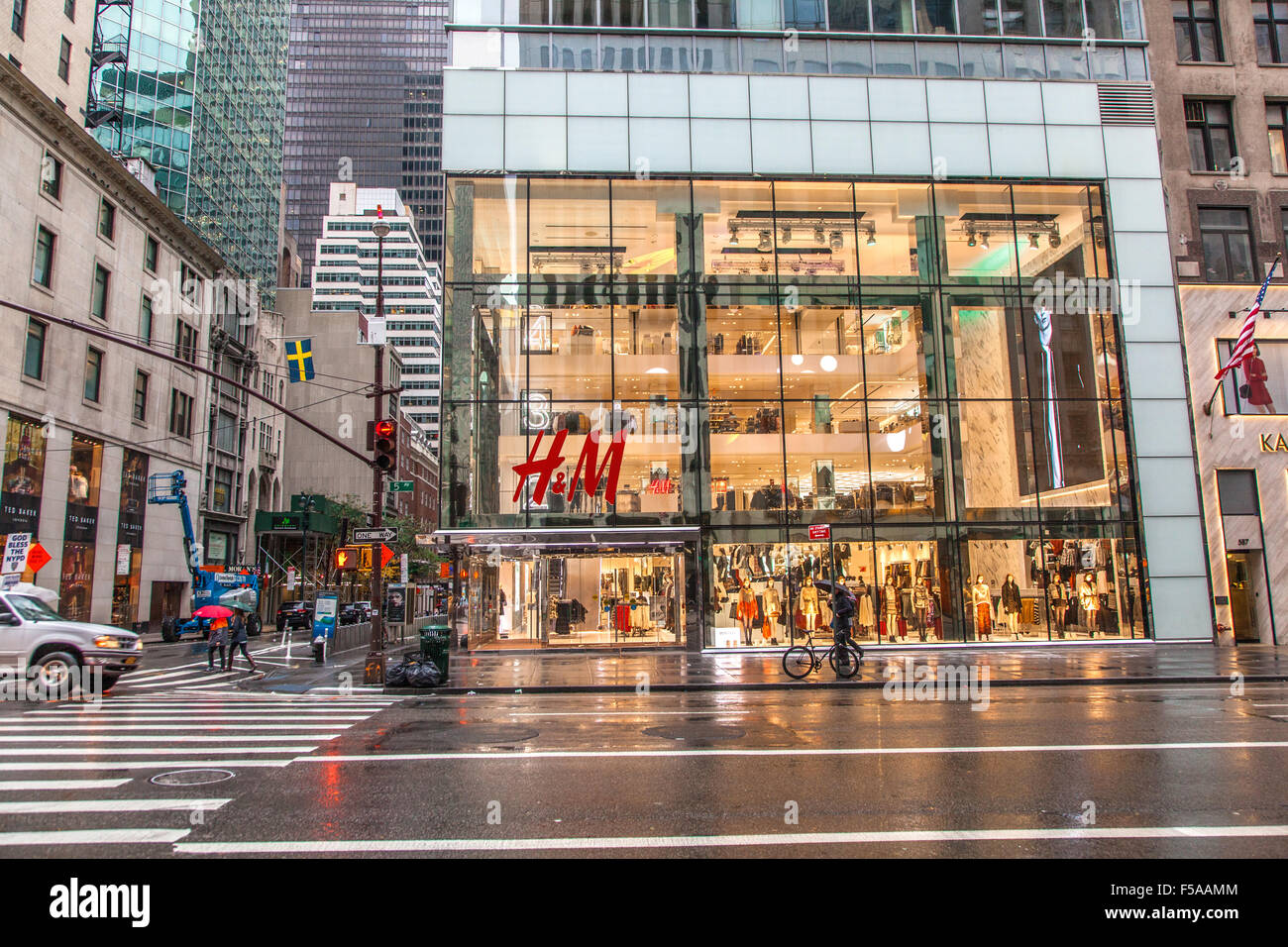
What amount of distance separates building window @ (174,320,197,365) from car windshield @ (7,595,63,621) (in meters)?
28.2

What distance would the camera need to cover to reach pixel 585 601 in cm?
2616

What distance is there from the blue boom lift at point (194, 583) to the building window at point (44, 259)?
966 centimetres

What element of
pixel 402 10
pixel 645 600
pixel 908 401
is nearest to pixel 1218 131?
pixel 908 401

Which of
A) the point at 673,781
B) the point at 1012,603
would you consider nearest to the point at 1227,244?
the point at 1012,603

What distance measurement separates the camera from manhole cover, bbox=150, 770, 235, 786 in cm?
828

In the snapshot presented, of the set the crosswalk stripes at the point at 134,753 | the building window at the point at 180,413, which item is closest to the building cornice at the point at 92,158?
the building window at the point at 180,413

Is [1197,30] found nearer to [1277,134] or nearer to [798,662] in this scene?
[1277,134]

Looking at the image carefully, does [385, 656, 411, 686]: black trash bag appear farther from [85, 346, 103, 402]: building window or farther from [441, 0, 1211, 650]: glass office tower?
[85, 346, 103, 402]: building window

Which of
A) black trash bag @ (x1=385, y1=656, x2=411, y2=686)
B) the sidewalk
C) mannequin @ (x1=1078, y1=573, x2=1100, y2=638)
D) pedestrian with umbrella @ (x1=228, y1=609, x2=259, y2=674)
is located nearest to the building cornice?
pedestrian with umbrella @ (x1=228, y1=609, x2=259, y2=674)

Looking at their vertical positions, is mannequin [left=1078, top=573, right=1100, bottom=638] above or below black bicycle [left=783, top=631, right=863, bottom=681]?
above

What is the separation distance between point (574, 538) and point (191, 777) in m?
17.1

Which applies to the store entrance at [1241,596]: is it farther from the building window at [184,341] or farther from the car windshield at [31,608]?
the building window at [184,341]

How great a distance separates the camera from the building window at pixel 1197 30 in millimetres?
29141
